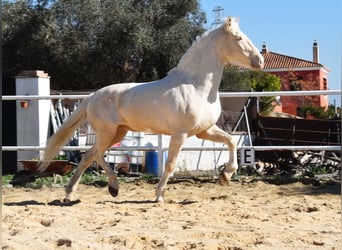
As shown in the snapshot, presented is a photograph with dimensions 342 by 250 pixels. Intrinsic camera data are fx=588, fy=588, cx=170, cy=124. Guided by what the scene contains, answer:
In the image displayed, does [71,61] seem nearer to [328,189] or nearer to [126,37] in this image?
[126,37]

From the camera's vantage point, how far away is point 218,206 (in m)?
5.54

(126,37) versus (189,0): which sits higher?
(189,0)

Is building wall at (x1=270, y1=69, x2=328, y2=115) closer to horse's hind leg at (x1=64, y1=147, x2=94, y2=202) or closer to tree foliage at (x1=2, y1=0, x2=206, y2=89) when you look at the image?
tree foliage at (x1=2, y1=0, x2=206, y2=89)

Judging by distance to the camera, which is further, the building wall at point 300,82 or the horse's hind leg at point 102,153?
the building wall at point 300,82

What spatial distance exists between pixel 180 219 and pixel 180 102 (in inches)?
52.3

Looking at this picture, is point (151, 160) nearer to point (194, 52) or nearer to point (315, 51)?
point (194, 52)

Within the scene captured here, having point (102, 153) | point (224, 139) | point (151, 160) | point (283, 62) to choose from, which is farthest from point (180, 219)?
point (283, 62)

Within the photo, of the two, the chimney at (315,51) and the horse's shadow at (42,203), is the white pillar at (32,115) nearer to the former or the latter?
the horse's shadow at (42,203)

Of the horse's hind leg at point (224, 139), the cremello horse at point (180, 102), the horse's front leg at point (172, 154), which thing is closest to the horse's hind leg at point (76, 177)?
the cremello horse at point (180, 102)

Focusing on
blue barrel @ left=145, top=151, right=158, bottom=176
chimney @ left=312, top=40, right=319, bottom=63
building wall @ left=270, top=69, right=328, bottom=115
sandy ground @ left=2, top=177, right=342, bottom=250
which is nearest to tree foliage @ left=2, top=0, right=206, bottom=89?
blue barrel @ left=145, top=151, right=158, bottom=176

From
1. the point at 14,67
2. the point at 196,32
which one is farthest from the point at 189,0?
the point at 14,67

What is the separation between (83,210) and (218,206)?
1263 mm

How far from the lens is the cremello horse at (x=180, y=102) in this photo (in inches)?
229

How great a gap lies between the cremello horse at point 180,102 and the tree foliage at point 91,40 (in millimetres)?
17964
